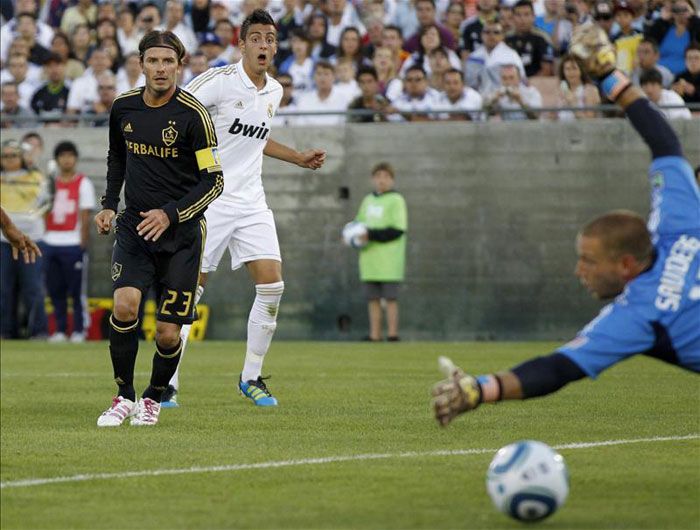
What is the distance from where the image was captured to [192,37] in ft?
78.5

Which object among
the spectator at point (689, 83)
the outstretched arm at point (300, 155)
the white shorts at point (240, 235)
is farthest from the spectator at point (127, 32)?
the white shorts at point (240, 235)

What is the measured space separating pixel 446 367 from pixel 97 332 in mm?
16344

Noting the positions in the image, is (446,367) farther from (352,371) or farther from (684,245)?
(352,371)

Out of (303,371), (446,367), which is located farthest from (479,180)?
(446,367)

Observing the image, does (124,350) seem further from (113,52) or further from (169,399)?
(113,52)

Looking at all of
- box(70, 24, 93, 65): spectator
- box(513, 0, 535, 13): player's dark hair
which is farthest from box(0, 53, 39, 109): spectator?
box(513, 0, 535, 13): player's dark hair

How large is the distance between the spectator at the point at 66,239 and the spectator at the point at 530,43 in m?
6.62

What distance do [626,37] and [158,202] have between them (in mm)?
11725

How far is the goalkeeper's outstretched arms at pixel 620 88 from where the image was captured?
7.10 m

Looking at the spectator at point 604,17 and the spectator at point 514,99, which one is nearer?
the spectator at point 604,17

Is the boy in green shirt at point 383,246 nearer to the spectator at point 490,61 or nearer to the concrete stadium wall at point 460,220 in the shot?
the concrete stadium wall at point 460,220

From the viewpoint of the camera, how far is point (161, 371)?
408 inches

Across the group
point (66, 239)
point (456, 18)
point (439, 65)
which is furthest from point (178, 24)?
point (439, 65)

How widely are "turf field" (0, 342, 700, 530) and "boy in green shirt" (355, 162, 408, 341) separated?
6187 mm
